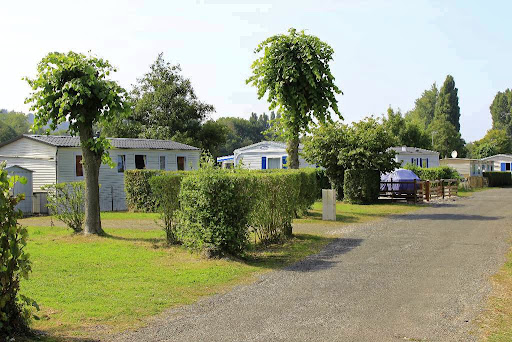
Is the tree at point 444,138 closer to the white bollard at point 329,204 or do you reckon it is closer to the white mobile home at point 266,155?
the white mobile home at point 266,155

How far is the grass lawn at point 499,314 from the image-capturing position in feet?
19.6

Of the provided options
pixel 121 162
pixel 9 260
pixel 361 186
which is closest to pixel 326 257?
pixel 9 260

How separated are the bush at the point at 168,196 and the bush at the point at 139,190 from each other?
402 inches

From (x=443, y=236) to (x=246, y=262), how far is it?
6689 millimetres

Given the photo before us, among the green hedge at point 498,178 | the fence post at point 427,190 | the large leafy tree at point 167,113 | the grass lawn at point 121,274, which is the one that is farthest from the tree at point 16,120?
the grass lawn at point 121,274

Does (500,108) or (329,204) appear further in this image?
(500,108)

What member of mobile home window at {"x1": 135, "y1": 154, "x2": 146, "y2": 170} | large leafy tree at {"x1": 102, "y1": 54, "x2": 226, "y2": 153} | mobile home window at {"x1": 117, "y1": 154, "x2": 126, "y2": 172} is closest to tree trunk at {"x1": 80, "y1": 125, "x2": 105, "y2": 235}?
mobile home window at {"x1": 117, "y1": 154, "x2": 126, "y2": 172}

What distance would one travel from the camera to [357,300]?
7.50 m

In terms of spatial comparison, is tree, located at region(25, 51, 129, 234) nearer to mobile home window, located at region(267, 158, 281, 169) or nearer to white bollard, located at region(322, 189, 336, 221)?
white bollard, located at region(322, 189, 336, 221)

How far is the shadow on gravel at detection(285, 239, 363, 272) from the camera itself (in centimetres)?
1014

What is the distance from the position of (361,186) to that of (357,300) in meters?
19.8

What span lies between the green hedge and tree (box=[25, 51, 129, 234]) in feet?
153

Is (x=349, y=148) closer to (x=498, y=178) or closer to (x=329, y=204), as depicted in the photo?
(x=329, y=204)

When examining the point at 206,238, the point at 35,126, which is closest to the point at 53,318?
the point at 206,238
